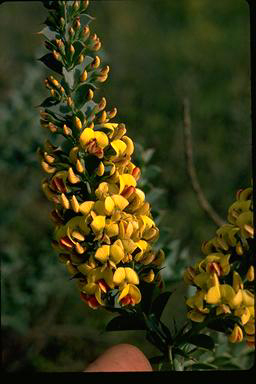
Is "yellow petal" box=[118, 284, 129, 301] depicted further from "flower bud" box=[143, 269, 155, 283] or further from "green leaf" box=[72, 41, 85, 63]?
"green leaf" box=[72, 41, 85, 63]

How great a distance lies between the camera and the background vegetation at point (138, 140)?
1244 millimetres

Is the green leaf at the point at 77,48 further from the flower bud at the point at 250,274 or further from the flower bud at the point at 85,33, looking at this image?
the flower bud at the point at 250,274

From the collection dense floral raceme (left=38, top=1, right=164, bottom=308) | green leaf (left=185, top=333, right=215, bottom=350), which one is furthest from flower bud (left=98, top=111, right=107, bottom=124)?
green leaf (left=185, top=333, right=215, bottom=350)

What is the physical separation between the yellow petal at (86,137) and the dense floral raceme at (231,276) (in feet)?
0.44

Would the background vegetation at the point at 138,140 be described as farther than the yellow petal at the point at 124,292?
Yes

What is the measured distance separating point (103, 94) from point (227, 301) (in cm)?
152

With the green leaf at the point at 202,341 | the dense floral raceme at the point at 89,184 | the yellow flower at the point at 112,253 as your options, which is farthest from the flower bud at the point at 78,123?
the green leaf at the point at 202,341

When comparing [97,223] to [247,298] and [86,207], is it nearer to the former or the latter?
[86,207]

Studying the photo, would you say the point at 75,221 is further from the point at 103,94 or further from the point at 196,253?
the point at 103,94

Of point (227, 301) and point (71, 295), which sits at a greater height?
point (227, 301)

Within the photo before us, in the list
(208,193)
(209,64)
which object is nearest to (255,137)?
(208,193)

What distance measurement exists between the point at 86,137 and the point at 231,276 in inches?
6.5

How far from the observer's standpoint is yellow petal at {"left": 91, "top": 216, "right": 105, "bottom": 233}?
1.67 ft

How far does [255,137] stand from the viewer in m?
0.59
